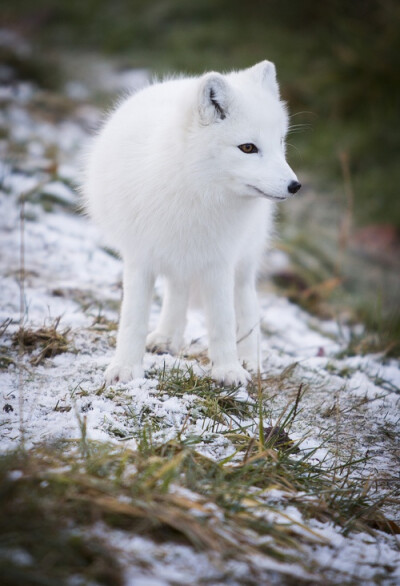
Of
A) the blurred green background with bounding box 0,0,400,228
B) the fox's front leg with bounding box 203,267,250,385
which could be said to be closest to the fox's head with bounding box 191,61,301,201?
the fox's front leg with bounding box 203,267,250,385

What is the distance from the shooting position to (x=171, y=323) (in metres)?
3.34

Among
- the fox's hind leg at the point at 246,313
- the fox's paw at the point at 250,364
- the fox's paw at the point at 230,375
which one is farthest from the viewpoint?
the fox's hind leg at the point at 246,313

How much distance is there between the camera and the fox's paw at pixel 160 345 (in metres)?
3.28

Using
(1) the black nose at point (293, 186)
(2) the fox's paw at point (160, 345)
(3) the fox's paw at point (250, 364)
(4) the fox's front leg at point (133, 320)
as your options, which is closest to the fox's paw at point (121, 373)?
(4) the fox's front leg at point (133, 320)

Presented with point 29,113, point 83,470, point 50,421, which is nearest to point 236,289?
point 50,421

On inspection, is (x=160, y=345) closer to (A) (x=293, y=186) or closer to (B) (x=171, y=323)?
(B) (x=171, y=323)

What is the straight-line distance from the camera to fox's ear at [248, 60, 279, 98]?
2861 millimetres

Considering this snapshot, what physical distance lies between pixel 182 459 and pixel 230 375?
0.91m

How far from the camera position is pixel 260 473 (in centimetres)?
204

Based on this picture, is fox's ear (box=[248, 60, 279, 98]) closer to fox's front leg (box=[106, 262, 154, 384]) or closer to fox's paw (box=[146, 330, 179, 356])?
fox's front leg (box=[106, 262, 154, 384])

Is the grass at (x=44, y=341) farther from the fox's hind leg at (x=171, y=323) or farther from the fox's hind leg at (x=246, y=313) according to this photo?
the fox's hind leg at (x=246, y=313)

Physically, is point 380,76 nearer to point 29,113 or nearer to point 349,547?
point 29,113

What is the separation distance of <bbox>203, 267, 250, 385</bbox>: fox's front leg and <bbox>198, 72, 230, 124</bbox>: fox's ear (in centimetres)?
72

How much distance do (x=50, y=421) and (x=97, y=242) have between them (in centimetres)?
277
